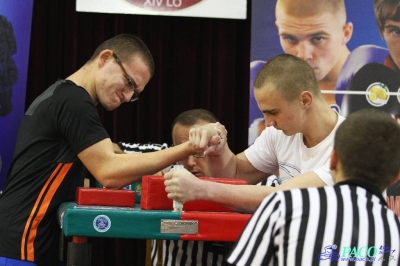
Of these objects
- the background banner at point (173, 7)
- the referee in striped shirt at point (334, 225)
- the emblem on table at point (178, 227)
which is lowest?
the emblem on table at point (178, 227)

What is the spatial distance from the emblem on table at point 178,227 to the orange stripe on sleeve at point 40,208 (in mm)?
618

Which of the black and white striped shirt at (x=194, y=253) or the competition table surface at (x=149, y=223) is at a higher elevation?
the competition table surface at (x=149, y=223)

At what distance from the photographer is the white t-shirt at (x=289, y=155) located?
8.50 feet

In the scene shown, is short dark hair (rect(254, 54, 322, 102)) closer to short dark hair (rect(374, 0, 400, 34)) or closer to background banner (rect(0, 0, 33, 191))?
short dark hair (rect(374, 0, 400, 34))

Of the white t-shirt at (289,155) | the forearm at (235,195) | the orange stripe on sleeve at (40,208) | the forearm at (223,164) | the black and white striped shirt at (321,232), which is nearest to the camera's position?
the black and white striped shirt at (321,232)

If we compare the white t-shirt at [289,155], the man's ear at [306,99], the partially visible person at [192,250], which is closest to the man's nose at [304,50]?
the partially visible person at [192,250]

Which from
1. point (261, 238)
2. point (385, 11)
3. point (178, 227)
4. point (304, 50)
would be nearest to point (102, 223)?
point (178, 227)

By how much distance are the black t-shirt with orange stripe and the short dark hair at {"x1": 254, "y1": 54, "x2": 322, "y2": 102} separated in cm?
73

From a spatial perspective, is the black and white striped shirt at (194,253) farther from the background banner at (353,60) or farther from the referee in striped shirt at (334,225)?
the referee in striped shirt at (334,225)

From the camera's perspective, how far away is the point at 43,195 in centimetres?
253

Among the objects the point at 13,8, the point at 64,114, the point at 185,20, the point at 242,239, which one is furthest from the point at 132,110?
the point at 242,239

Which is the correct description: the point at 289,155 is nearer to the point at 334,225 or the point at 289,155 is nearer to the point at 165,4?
the point at 334,225

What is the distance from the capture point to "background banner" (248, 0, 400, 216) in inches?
168

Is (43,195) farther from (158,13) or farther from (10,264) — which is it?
(158,13)
